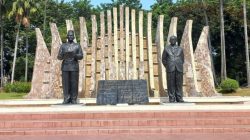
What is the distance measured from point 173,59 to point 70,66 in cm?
323

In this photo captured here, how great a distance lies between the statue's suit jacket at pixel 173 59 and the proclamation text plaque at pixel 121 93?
4.42ft

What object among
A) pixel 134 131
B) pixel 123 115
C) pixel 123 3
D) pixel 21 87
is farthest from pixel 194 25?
pixel 134 131

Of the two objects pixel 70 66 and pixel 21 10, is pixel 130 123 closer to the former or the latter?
pixel 70 66

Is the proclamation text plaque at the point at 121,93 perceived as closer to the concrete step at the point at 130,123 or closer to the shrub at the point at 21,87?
the concrete step at the point at 130,123

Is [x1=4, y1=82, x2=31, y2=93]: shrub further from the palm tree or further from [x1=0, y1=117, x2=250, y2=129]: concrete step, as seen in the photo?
[x1=0, y1=117, x2=250, y2=129]: concrete step

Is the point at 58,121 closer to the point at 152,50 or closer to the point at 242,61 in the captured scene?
the point at 152,50

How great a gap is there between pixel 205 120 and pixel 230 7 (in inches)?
1399

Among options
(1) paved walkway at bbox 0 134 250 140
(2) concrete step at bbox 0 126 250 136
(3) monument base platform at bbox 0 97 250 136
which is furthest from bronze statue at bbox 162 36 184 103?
(1) paved walkway at bbox 0 134 250 140

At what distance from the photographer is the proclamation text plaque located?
14203 mm

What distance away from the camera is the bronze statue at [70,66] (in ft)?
43.9

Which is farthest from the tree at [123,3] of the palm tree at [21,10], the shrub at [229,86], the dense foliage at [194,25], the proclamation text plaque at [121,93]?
the proclamation text plaque at [121,93]

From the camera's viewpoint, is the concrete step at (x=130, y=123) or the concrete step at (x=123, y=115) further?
the concrete step at (x=123, y=115)

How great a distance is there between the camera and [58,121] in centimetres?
961

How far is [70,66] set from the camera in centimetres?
1341
